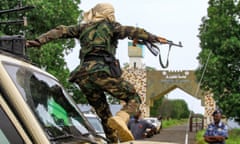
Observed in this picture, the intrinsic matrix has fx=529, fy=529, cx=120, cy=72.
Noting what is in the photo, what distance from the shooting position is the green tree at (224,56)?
24719 millimetres

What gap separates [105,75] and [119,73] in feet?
0.40

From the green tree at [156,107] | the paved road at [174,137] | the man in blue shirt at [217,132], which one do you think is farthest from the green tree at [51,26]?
the green tree at [156,107]

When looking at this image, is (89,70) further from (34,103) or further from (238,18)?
(238,18)

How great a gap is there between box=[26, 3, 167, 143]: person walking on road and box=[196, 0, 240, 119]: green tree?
20896mm

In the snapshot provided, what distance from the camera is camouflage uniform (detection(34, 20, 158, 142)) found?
3391mm

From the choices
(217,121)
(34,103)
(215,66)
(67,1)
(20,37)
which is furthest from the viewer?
Answer: (215,66)

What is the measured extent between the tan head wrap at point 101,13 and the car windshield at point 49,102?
1.86 ft

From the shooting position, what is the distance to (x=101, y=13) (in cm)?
368

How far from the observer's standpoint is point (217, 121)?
930 centimetres

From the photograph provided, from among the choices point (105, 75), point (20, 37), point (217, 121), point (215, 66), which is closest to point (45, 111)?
point (20, 37)

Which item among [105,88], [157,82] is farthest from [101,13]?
[157,82]

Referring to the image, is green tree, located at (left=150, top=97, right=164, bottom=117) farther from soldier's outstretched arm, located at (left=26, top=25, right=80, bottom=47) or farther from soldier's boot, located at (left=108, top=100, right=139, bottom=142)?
soldier's boot, located at (left=108, top=100, right=139, bottom=142)

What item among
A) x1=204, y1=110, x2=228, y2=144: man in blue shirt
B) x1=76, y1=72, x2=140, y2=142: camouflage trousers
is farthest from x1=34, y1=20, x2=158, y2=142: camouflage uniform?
x1=204, y1=110, x2=228, y2=144: man in blue shirt

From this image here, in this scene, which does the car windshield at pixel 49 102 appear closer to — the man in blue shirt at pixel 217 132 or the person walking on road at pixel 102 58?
the person walking on road at pixel 102 58
